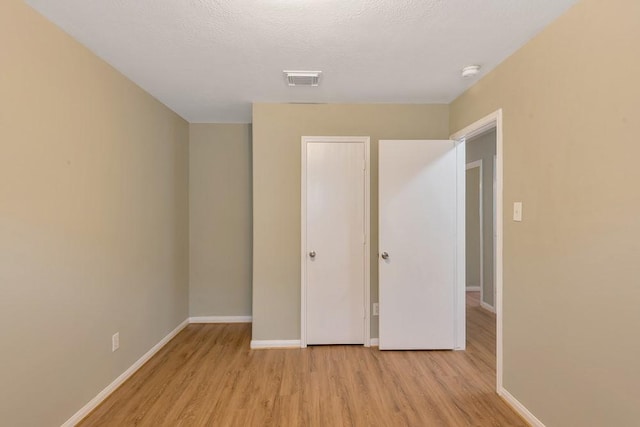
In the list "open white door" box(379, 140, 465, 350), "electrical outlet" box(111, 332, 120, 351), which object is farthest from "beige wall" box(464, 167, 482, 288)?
"electrical outlet" box(111, 332, 120, 351)

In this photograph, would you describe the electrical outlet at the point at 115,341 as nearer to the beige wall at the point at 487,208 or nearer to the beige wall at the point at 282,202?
the beige wall at the point at 282,202

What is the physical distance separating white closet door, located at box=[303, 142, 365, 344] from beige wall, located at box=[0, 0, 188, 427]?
1556 millimetres

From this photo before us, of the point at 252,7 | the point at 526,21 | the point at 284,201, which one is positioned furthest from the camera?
the point at 284,201

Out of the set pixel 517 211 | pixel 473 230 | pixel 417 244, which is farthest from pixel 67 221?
pixel 473 230

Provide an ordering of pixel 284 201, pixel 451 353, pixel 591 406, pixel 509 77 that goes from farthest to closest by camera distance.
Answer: pixel 284 201, pixel 451 353, pixel 509 77, pixel 591 406

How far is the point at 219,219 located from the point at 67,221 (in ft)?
6.42

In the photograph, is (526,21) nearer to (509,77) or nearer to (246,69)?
(509,77)

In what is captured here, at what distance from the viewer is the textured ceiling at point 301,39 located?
1658mm

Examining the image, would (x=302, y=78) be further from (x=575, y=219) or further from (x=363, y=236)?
(x=575, y=219)

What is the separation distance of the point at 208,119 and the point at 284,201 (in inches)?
60.9

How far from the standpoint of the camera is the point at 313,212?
10.0 ft

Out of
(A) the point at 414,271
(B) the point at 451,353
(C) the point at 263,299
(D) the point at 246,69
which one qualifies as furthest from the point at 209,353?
(D) the point at 246,69

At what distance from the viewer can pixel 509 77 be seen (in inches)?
85.1

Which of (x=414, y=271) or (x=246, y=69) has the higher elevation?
(x=246, y=69)
